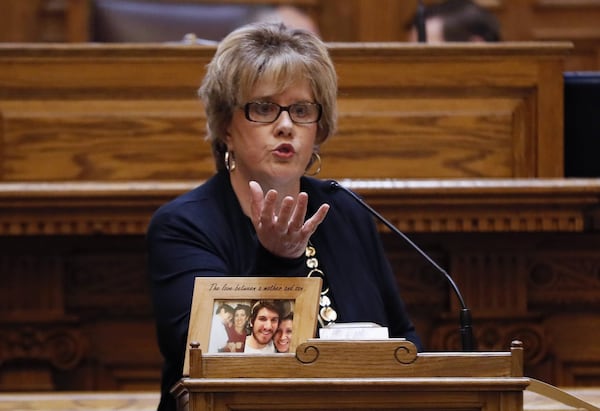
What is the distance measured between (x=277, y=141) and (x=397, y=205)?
699 mm

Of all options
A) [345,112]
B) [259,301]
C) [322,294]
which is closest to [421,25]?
[345,112]

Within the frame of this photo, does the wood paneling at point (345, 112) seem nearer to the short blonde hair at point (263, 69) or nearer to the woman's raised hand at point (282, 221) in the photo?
the short blonde hair at point (263, 69)

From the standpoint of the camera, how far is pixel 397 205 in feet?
9.84

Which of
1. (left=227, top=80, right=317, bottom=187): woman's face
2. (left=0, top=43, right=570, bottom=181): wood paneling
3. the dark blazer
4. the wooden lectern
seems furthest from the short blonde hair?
(left=0, top=43, right=570, bottom=181): wood paneling

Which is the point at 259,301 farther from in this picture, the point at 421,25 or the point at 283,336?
the point at 421,25

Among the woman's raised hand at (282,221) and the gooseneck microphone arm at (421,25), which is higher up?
the gooseneck microphone arm at (421,25)

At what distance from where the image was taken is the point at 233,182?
8.12ft

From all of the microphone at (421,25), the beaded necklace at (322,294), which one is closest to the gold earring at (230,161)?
the beaded necklace at (322,294)

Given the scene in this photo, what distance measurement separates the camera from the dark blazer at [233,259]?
88.1 inches

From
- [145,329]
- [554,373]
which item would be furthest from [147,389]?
[554,373]

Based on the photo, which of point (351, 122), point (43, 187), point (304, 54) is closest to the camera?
point (304, 54)

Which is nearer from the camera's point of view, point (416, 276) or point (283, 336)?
point (283, 336)

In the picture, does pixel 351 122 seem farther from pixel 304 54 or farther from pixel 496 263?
pixel 304 54

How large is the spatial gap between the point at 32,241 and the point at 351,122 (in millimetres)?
972
